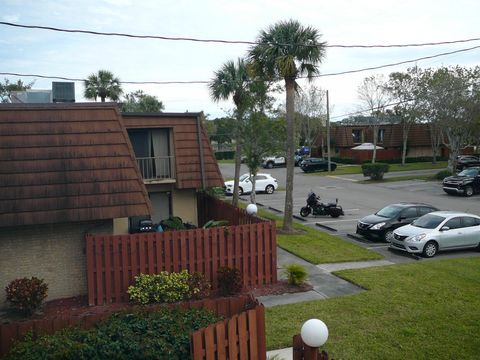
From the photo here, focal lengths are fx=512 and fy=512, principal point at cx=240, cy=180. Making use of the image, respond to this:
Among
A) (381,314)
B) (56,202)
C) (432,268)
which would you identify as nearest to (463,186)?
(432,268)

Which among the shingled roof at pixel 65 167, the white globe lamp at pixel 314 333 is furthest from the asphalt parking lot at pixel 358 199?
the white globe lamp at pixel 314 333

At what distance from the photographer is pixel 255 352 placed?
24.9 ft

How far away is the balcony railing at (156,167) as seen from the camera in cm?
1920

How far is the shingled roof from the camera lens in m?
12.2

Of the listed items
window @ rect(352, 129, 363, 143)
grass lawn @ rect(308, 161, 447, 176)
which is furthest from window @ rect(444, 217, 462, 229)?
window @ rect(352, 129, 363, 143)

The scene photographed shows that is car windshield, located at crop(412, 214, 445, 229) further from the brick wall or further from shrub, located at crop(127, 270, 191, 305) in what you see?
the brick wall

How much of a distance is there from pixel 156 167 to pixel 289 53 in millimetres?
6791

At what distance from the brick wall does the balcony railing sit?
611 centimetres

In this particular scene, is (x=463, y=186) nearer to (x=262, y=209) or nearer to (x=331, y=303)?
(x=262, y=209)

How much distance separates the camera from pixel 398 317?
10664 mm

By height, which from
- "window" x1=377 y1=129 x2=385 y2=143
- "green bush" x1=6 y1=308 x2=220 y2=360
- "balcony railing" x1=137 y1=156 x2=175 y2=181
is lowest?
"green bush" x1=6 y1=308 x2=220 y2=360

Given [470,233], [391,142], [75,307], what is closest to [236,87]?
[470,233]

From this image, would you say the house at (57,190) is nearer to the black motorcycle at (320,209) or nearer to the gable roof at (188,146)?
the gable roof at (188,146)

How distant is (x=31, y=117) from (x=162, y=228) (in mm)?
6022
